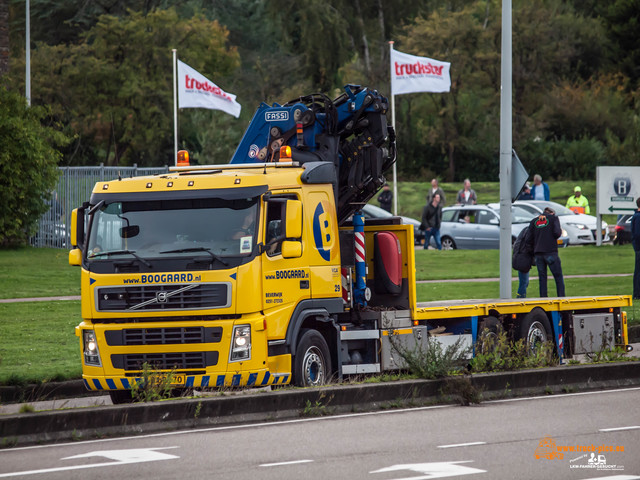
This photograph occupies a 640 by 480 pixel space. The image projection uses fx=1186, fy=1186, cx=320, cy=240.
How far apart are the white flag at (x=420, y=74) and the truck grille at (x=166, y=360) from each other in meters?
26.6

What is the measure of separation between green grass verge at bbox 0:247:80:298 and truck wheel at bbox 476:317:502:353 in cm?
1110

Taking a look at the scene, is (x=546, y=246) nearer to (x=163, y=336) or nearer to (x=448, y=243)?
(x=163, y=336)

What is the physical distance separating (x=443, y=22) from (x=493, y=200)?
11.2 m

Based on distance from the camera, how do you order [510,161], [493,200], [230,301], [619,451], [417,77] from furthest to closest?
[493,200] → [417,77] → [510,161] → [230,301] → [619,451]

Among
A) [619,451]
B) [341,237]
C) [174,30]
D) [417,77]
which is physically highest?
[174,30]

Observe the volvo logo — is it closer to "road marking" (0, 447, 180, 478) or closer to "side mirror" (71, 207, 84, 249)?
"side mirror" (71, 207, 84, 249)

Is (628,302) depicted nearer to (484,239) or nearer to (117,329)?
(117,329)

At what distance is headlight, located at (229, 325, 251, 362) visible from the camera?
11.7 m

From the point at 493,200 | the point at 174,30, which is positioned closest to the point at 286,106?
the point at 493,200

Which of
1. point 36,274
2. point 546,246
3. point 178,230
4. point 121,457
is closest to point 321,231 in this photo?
point 178,230

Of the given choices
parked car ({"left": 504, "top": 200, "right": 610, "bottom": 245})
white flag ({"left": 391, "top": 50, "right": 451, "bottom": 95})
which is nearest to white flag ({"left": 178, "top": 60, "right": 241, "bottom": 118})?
white flag ({"left": 391, "top": 50, "right": 451, "bottom": 95})

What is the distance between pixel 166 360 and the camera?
470 inches

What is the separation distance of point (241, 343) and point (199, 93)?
79.0ft

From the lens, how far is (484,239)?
3484 cm
